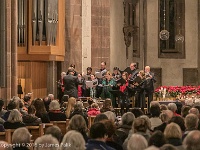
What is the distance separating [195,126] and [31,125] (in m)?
3.16

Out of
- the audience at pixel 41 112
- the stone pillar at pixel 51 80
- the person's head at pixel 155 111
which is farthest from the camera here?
the stone pillar at pixel 51 80

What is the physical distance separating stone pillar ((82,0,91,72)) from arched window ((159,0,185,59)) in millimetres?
9253

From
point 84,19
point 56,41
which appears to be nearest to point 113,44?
point 84,19

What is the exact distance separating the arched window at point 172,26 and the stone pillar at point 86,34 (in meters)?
9.25

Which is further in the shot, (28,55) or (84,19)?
(84,19)

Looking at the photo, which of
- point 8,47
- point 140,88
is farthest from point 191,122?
point 140,88

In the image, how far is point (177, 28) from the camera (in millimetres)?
34594

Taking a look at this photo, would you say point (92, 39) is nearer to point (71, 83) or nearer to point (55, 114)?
point (71, 83)

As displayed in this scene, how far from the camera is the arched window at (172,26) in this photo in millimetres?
34344

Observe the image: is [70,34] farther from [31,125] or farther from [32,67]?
[31,125]

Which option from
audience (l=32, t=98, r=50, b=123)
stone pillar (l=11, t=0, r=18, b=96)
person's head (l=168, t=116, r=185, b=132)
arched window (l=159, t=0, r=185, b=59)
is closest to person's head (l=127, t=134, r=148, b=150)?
person's head (l=168, t=116, r=185, b=132)

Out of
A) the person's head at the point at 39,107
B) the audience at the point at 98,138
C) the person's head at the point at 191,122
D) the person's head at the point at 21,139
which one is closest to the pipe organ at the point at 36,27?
the person's head at the point at 39,107

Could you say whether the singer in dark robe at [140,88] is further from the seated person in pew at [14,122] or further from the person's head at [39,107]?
the seated person in pew at [14,122]

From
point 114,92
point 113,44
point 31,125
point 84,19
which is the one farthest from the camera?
point 113,44
